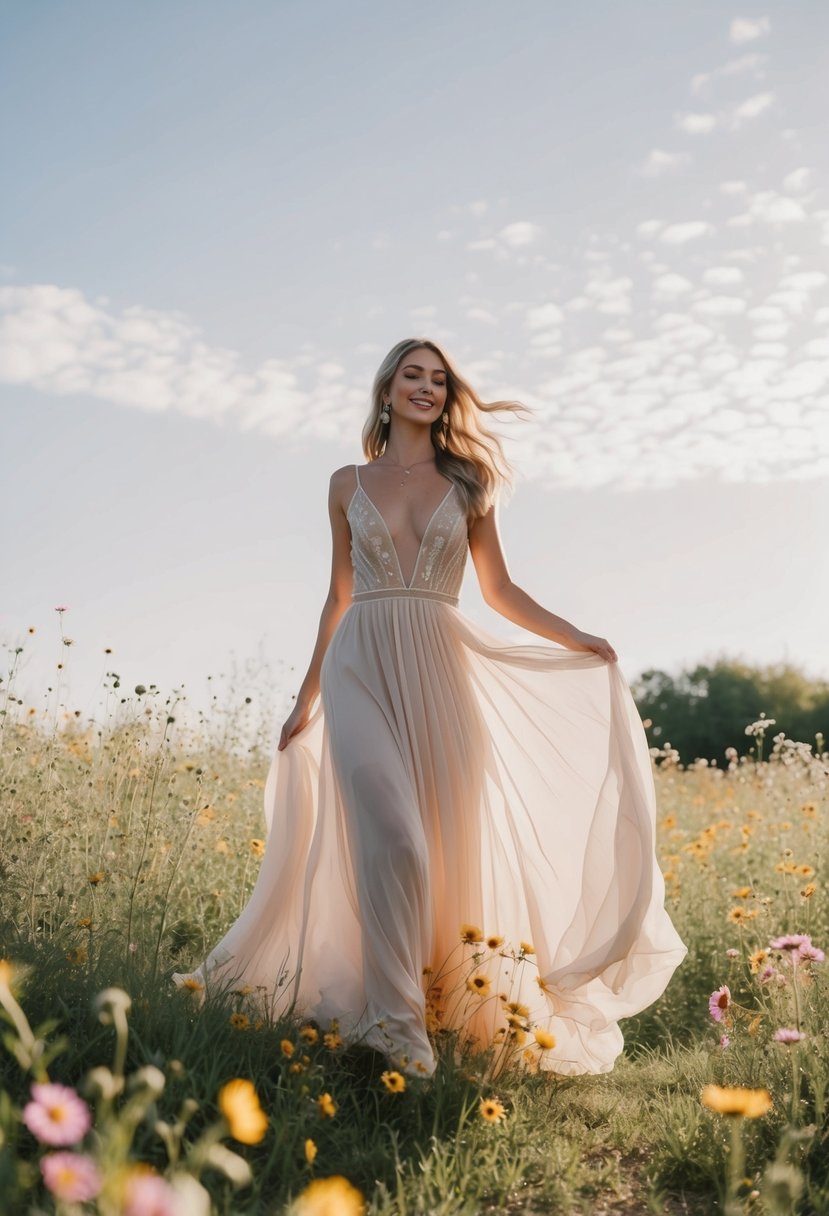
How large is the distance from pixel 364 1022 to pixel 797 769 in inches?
175

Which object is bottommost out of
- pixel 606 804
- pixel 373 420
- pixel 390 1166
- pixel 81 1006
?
pixel 390 1166

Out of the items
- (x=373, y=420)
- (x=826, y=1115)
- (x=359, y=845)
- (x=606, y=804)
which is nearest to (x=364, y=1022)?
(x=359, y=845)

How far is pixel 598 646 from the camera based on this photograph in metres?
3.99

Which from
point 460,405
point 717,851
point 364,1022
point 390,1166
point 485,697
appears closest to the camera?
point 390,1166

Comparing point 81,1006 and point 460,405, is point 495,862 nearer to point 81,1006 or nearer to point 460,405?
point 81,1006

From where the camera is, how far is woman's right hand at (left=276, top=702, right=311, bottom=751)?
4.16 meters

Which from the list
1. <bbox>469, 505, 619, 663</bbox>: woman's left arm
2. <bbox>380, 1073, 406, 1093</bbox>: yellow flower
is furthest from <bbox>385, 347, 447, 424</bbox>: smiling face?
<bbox>380, 1073, 406, 1093</bbox>: yellow flower

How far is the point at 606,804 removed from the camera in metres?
3.74

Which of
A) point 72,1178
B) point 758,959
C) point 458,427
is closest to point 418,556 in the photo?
point 458,427

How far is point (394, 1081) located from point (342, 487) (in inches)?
89.5

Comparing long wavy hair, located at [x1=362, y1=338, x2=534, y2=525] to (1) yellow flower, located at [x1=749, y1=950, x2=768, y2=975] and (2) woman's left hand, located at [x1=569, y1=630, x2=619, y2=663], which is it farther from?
(1) yellow flower, located at [x1=749, y1=950, x2=768, y2=975]

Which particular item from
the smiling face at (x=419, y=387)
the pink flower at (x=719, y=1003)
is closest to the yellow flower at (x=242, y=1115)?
the pink flower at (x=719, y=1003)

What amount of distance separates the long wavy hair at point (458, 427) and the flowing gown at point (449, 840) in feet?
0.95

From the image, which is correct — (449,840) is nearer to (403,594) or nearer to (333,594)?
(403,594)
